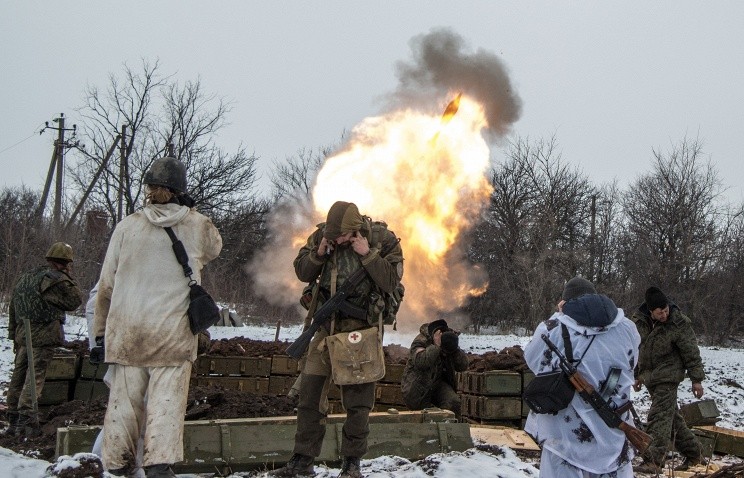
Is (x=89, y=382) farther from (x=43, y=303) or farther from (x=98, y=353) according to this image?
(x=98, y=353)

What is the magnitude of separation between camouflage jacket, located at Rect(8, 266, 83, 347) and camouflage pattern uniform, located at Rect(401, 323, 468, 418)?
4206mm

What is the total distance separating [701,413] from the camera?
32.9 feet

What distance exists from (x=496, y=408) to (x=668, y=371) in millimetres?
2413

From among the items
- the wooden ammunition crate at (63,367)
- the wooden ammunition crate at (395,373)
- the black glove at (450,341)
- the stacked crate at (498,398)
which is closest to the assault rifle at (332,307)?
the black glove at (450,341)

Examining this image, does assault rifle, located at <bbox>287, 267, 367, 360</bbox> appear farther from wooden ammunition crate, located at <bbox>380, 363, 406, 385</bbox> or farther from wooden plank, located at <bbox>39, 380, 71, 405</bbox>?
wooden plank, located at <bbox>39, 380, 71, 405</bbox>

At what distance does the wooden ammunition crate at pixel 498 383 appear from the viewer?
10.0 m

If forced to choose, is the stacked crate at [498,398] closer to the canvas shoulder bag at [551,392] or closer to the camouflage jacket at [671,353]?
the camouflage jacket at [671,353]

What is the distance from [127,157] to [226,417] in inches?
860

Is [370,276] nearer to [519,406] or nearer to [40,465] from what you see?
[40,465]

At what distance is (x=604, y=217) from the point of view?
4219 cm

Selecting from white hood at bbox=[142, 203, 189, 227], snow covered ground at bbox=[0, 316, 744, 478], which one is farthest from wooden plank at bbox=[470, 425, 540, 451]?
white hood at bbox=[142, 203, 189, 227]

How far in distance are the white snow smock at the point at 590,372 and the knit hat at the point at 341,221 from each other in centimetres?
164

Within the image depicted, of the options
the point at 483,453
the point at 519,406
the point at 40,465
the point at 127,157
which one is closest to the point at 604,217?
the point at 127,157

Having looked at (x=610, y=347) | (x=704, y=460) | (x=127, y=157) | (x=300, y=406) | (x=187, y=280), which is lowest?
(x=704, y=460)
